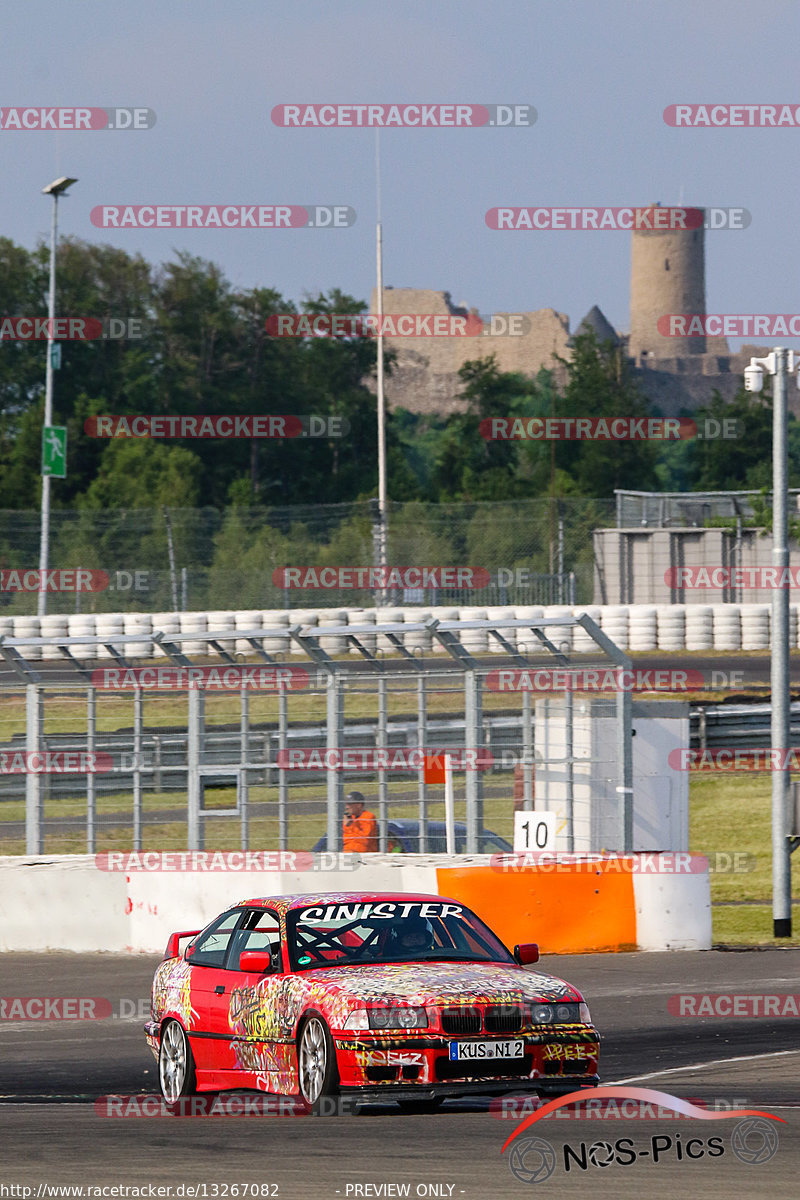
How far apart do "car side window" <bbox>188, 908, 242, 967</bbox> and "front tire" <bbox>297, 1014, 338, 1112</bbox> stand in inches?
46.3

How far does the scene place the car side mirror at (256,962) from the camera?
9.09m

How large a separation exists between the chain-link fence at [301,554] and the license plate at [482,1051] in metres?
25.4

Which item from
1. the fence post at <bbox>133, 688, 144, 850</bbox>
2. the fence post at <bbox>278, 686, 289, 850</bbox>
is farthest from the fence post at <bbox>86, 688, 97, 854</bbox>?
the fence post at <bbox>278, 686, 289, 850</bbox>

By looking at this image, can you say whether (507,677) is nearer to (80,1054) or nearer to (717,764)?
(80,1054)

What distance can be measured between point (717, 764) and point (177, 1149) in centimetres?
1630

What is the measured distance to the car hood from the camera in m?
8.45

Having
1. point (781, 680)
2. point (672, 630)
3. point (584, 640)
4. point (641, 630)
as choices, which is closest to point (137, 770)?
point (781, 680)

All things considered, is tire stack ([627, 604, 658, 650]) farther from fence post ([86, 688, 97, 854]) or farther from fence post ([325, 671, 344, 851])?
fence post ([86, 688, 97, 854])

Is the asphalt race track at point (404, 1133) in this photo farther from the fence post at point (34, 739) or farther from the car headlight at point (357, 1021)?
the fence post at point (34, 739)

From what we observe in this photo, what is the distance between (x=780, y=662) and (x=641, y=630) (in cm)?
1663

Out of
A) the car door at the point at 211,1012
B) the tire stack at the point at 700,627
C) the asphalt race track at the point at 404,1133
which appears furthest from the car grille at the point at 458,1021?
the tire stack at the point at 700,627

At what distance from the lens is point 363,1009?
837 centimetres

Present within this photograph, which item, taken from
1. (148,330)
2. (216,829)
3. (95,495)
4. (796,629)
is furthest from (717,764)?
(148,330)

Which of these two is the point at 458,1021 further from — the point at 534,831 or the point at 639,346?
the point at 639,346
